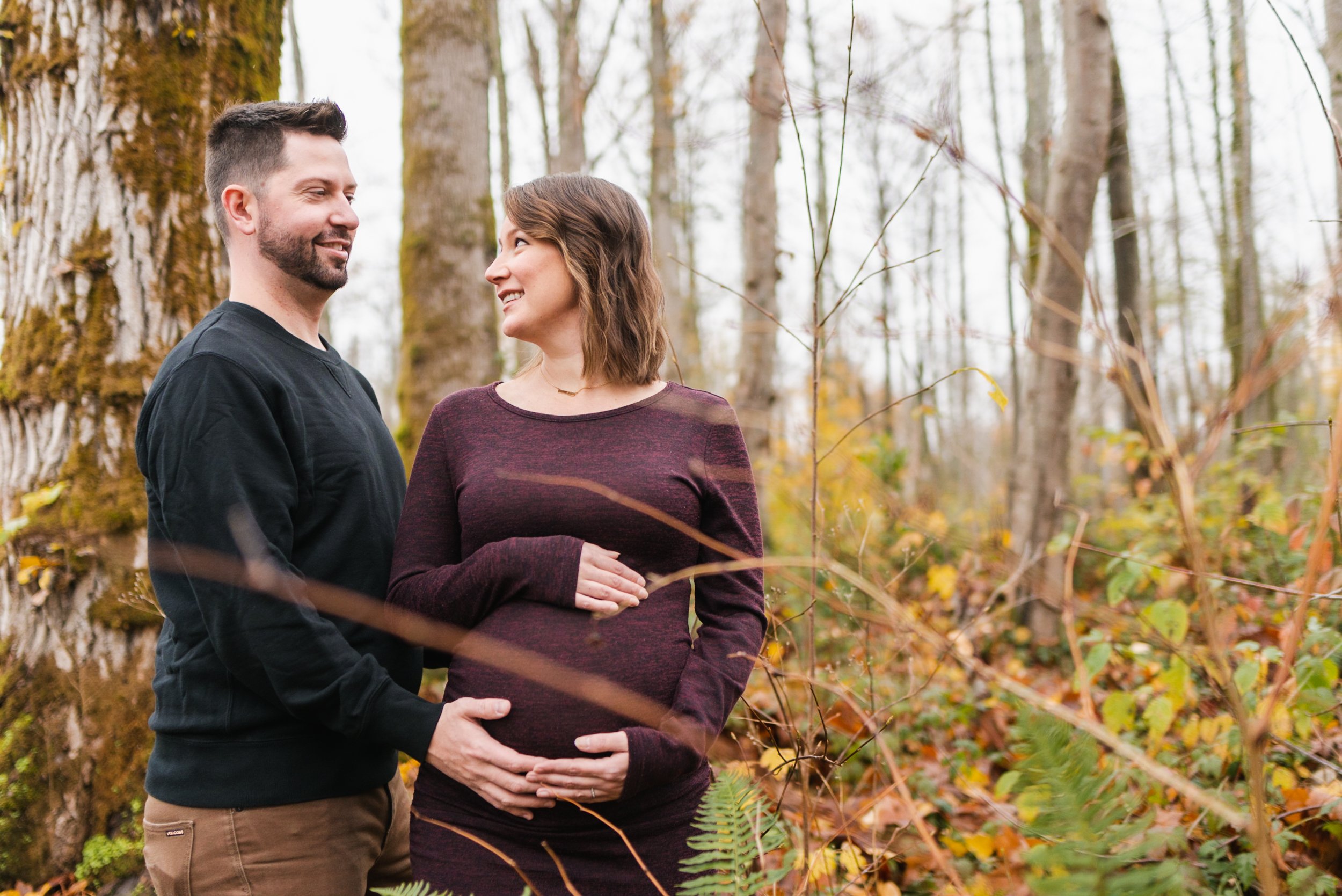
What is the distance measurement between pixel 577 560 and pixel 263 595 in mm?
628

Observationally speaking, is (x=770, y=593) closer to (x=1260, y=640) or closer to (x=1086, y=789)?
(x=1086, y=789)

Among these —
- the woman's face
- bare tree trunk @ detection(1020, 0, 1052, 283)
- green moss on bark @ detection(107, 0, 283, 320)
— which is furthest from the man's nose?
bare tree trunk @ detection(1020, 0, 1052, 283)

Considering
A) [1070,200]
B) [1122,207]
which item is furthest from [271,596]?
[1122,207]

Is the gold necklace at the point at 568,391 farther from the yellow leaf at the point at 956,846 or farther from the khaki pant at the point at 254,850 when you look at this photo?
the yellow leaf at the point at 956,846

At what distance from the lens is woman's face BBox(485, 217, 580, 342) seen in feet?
6.78

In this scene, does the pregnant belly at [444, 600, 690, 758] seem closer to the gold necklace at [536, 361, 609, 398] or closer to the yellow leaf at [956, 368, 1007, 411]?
the gold necklace at [536, 361, 609, 398]

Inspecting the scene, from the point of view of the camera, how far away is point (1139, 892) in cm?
71

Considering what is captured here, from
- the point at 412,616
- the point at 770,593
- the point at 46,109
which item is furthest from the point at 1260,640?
the point at 46,109

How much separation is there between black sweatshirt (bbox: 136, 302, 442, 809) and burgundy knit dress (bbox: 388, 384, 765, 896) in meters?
0.16

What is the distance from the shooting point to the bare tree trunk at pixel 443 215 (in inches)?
177

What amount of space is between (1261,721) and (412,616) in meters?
1.61

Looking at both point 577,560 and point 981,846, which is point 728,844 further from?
point 981,846

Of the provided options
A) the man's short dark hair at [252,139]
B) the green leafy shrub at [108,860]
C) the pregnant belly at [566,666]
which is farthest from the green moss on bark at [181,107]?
the pregnant belly at [566,666]

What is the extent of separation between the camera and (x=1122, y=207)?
710cm
